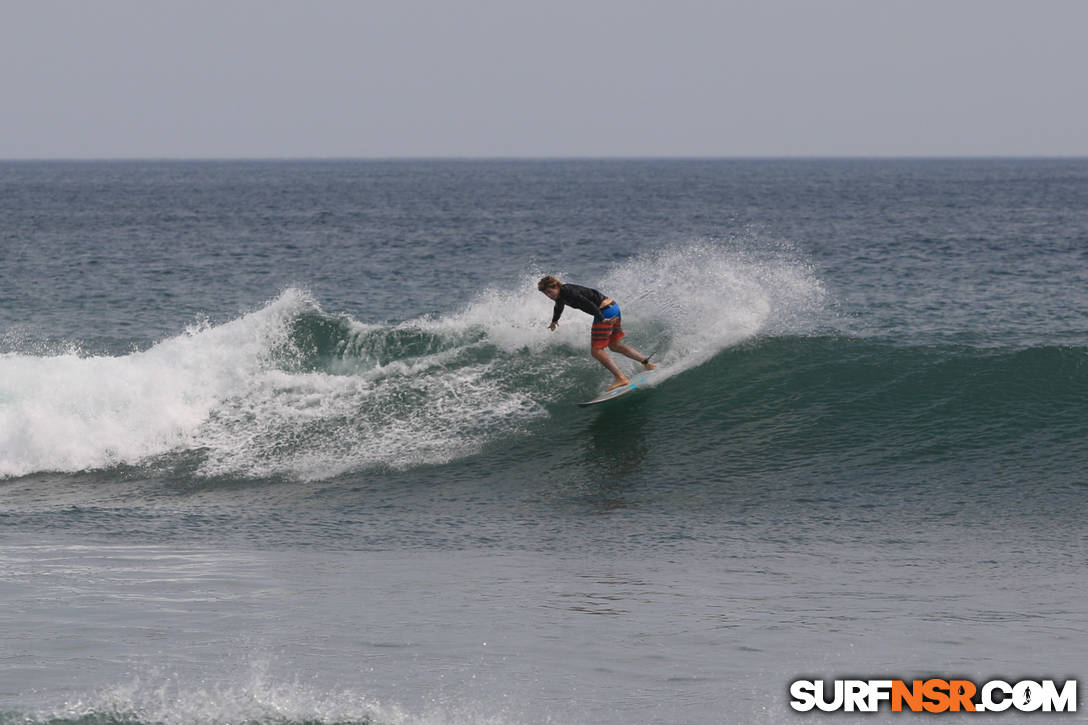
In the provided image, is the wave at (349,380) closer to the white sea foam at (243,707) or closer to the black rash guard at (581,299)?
the black rash guard at (581,299)

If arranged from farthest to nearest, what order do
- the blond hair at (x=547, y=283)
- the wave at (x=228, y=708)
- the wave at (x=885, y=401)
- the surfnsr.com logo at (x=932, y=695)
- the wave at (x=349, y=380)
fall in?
the wave at (x=349, y=380)
the blond hair at (x=547, y=283)
the wave at (x=885, y=401)
the surfnsr.com logo at (x=932, y=695)
the wave at (x=228, y=708)

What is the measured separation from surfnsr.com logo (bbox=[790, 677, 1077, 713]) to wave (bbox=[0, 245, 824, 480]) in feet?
24.9

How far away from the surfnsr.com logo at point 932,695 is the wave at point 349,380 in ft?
24.9

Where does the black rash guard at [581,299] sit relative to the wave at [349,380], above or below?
above

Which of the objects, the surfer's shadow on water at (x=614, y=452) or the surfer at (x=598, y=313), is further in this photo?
the surfer at (x=598, y=313)

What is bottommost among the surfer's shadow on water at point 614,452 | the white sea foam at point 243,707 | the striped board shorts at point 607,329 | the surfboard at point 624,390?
the surfer's shadow on water at point 614,452

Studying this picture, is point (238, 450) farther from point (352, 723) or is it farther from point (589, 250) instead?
point (589, 250)

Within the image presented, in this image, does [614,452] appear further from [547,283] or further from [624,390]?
[547,283]

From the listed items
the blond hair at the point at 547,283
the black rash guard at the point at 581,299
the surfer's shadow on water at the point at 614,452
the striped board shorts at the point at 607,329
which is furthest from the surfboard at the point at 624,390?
the blond hair at the point at 547,283

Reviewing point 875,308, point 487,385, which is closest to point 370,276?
point 875,308

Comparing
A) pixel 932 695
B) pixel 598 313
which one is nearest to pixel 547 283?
pixel 598 313

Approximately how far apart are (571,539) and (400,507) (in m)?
2.24

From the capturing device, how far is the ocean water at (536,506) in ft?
24.4

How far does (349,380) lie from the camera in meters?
16.5
